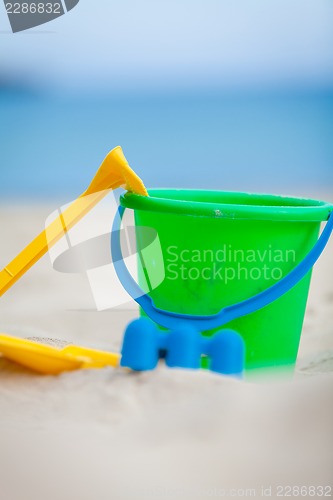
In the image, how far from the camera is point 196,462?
55 centimetres

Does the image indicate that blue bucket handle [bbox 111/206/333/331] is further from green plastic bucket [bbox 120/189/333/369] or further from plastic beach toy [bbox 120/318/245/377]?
plastic beach toy [bbox 120/318/245/377]

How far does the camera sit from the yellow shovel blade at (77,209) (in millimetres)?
904

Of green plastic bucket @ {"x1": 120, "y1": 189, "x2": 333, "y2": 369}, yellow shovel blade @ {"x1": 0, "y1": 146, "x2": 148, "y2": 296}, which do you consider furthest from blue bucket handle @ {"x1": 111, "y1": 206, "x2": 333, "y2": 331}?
yellow shovel blade @ {"x1": 0, "y1": 146, "x2": 148, "y2": 296}

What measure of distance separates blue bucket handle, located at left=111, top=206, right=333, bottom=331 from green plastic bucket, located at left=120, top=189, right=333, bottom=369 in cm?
2

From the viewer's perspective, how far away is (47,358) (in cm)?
74

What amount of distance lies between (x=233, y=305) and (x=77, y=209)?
315 mm

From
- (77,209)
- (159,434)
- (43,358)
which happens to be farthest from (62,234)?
(159,434)

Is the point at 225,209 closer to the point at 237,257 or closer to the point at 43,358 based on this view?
the point at 237,257

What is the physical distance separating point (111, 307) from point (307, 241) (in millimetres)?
521

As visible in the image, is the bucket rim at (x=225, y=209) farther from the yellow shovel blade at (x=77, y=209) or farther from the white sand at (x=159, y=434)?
the white sand at (x=159, y=434)

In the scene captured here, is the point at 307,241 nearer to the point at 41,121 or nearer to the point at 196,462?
the point at 196,462

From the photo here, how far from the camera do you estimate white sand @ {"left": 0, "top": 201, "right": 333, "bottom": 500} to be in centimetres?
54

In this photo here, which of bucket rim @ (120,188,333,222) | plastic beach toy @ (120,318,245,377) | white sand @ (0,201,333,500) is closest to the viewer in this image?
white sand @ (0,201,333,500)

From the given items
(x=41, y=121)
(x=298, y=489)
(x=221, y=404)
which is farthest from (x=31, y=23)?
(x=41, y=121)
